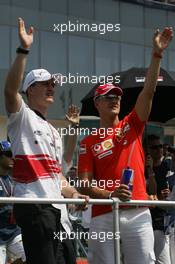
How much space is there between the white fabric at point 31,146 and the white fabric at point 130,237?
421mm

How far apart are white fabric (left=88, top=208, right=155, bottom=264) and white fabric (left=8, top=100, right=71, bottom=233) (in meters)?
0.42

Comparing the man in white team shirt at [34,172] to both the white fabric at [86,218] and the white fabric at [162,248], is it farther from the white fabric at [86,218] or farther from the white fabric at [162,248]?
the white fabric at [162,248]

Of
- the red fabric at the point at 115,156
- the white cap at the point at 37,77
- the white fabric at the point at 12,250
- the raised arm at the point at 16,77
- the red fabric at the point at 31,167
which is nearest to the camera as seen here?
the raised arm at the point at 16,77

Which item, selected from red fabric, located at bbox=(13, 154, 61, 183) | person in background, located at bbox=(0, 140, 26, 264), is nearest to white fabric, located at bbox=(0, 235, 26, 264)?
person in background, located at bbox=(0, 140, 26, 264)

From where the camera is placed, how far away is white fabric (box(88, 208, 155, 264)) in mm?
4285

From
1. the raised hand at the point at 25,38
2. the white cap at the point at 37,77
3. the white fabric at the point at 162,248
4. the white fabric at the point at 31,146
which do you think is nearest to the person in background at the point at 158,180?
the white fabric at the point at 162,248

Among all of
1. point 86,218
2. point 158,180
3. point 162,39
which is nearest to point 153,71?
point 162,39

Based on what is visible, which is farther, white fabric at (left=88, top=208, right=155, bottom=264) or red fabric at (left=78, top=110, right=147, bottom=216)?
red fabric at (left=78, top=110, right=147, bottom=216)

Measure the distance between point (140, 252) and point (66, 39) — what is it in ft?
87.9

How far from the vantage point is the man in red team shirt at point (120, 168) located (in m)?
4.29

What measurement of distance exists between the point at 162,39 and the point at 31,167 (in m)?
1.38

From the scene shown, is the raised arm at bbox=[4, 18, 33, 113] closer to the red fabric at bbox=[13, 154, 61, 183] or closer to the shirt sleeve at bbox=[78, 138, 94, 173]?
the red fabric at bbox=[13, 154, 61, 183]

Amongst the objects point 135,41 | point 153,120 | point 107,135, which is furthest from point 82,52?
point 107,135

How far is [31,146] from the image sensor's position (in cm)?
396
